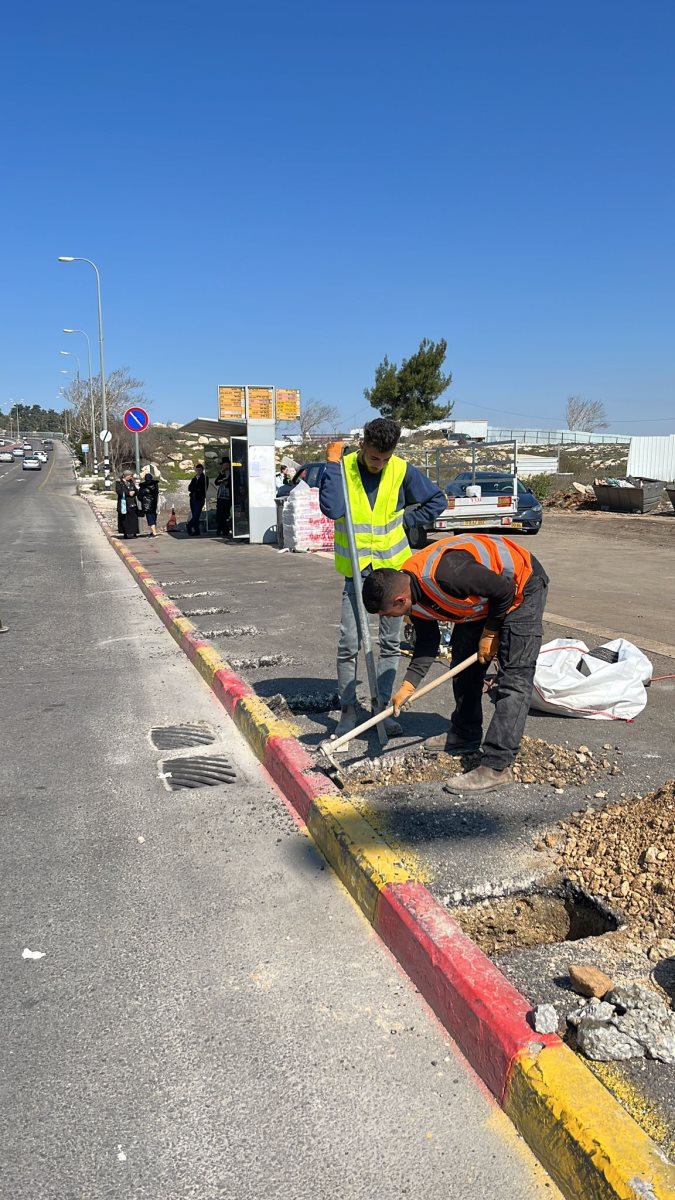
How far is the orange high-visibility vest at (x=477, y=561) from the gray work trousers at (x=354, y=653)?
782 mm

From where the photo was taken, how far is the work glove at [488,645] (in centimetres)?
416

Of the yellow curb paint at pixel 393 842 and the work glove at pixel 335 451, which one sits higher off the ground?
the work glove at pixel 335 451

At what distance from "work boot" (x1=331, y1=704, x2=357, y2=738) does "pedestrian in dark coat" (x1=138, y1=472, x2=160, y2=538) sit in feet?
52.4

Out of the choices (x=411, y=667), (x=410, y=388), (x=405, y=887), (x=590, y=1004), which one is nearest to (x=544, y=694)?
(x=411, y=667)

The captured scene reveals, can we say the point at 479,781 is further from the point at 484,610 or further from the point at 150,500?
the point at 150,500

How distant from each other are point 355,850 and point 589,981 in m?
1.14

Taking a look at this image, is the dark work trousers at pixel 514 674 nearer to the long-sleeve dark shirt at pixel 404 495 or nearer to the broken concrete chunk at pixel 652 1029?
the long-sleeve dark shirt at pixel 404 495

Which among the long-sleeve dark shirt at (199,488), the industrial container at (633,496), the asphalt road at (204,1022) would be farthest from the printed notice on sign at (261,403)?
the asphalt road at (204,1022)

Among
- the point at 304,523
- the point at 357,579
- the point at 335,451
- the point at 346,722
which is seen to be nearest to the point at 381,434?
the point at 335,451

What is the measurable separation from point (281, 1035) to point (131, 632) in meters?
6.80

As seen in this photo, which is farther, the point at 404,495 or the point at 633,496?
the point at 633,496

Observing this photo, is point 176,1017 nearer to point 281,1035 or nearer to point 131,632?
point 281,1035

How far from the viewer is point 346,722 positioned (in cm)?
500

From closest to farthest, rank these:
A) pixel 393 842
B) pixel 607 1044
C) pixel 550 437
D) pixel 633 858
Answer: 1. pixel 607 1044
2. pixel 633 858
3. pixel 393 842
4. pixel 550 437
